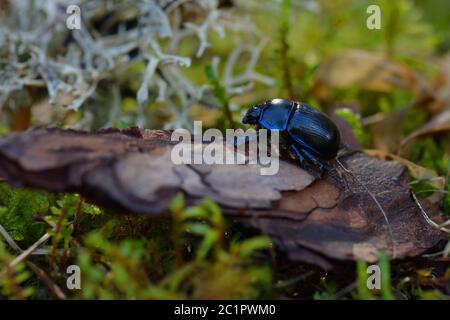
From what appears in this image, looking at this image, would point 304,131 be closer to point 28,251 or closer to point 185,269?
point 185,269

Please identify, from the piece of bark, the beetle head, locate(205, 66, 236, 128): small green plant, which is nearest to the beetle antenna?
the piece of bark

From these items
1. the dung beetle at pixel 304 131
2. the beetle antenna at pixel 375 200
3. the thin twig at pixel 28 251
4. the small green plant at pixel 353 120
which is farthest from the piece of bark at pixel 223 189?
the small green plant at pixel 353 120

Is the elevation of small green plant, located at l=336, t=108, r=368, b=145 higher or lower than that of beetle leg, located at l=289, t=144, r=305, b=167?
higher

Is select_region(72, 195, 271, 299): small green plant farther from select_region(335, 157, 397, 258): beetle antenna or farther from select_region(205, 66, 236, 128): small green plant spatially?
select_region(205, 66, 236, 128): small green plant

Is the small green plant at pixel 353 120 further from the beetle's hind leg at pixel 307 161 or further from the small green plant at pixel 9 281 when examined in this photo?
the small green plant at pixel 9 281

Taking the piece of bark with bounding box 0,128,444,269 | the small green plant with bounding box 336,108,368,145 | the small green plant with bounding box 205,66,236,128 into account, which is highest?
the small green plant with bounding box 205,66,236,128
